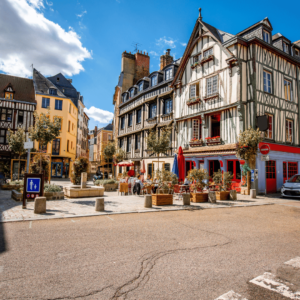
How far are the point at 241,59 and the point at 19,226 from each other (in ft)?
52.5

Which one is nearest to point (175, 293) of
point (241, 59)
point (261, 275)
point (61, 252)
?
point (261, 275)

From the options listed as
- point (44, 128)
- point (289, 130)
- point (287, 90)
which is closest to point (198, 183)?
point (44, 128)

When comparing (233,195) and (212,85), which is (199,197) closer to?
(233,195)

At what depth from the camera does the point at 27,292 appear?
2891 mm

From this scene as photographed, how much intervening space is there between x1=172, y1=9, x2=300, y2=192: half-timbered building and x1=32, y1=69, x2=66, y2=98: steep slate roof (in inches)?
889

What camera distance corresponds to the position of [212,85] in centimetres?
1814

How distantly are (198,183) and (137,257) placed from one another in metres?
8.06

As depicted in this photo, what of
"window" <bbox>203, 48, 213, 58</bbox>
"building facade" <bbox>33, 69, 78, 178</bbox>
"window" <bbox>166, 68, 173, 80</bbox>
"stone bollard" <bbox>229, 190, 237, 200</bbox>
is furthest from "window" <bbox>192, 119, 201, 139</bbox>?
"building facade" <bbox>33, 69, 78, 178</bbox>

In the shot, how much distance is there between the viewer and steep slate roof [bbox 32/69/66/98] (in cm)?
3535

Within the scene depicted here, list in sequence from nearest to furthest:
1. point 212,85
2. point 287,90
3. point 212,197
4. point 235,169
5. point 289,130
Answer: point 212,197 → point 235,169 → point 212,85 → point 289,130 → point 287,90

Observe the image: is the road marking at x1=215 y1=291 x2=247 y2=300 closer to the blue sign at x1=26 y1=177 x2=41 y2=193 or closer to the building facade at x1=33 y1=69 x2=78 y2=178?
the blue sign at x1=26 y1=177 x2=41 y2=193

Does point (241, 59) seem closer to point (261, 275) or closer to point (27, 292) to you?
point (261, 275)

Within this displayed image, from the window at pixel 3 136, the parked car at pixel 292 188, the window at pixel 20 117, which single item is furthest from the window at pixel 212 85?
the window at pixel 3 136

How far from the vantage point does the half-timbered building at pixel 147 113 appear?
2230 cm
